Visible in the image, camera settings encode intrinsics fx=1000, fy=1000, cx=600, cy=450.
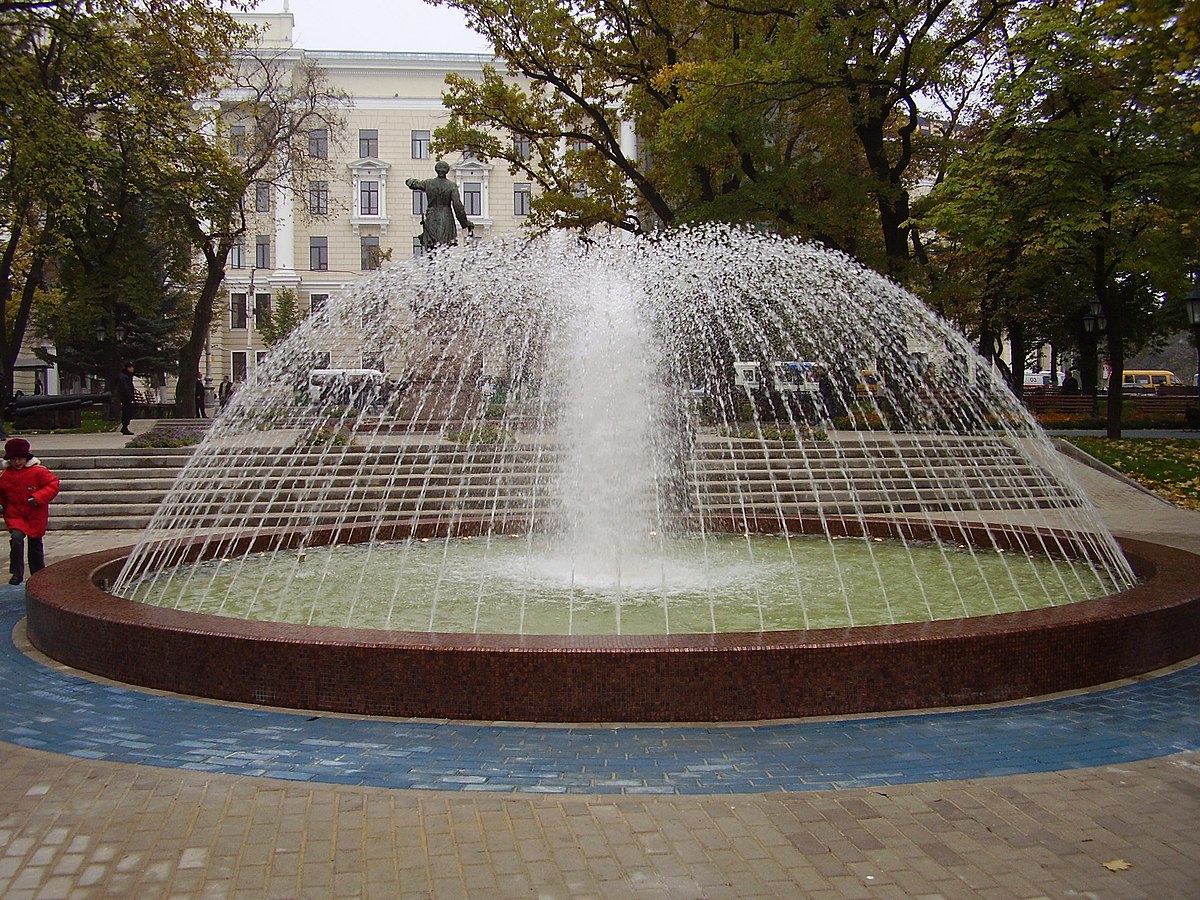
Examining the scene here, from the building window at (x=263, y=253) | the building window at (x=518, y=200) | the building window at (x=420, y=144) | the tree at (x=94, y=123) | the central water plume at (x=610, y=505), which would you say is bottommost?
the central water plume at (x=610, y=505)

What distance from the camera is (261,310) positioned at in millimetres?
54469

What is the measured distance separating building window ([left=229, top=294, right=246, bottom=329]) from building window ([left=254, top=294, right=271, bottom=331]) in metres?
1.03

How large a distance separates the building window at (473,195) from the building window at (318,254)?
8.67 meters

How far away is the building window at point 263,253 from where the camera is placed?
58.4 metres

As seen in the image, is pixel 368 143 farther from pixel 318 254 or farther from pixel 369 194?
pixel 318 254

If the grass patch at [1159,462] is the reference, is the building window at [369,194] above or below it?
above

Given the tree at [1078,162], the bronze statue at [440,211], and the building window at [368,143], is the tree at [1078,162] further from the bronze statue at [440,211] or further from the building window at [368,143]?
the building window at [368,143]


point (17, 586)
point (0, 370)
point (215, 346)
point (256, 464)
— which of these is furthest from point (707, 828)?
point (215, 346)

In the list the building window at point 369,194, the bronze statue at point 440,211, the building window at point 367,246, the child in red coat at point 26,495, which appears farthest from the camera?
the building window at point 367,246

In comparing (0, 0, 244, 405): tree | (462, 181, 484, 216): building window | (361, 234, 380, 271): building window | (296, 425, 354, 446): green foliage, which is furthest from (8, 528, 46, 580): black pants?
(462, 181, 484, 216): building window

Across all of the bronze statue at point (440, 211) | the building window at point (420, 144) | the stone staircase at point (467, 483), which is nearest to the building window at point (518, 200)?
the building window at point (420, 144)

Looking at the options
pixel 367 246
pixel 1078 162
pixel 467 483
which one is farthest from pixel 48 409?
pixel 367 246

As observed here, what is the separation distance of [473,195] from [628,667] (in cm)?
5808

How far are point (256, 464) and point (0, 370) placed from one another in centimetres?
1417
